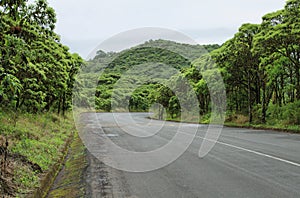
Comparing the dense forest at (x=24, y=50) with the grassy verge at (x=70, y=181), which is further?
the grassy verge at (x=70, y=181)

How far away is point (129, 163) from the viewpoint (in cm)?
944

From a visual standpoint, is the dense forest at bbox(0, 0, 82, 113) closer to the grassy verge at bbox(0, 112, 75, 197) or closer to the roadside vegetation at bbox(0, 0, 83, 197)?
the roadside vegetation at bbox(0, 0, 83, 197)

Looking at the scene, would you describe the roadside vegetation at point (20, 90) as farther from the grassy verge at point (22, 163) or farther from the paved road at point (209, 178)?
the paved road at point (209, 178)

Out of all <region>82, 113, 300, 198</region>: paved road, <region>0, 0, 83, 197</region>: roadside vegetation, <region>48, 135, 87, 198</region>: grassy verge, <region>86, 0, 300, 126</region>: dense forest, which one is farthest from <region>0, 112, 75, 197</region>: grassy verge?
<region>86, 0, 300, 126</region>: dense forest

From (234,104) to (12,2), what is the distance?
3301 centimetres

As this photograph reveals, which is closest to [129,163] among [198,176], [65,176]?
[65,176]

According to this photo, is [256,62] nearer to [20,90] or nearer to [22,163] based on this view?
[22,163]

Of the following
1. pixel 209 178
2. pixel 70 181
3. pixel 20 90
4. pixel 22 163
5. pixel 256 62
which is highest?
pixel 256 62

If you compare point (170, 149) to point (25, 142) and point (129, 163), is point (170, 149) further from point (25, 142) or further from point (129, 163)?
point (25, 142)

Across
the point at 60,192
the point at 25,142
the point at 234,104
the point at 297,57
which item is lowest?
the point at 60,192

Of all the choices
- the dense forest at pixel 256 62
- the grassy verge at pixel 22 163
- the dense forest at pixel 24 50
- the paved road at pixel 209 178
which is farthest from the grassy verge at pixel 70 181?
the dense forest at pixel 256 62

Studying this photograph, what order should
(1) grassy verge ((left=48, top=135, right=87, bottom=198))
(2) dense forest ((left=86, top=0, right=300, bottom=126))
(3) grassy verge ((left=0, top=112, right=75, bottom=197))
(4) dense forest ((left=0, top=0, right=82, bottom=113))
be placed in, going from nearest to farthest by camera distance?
1. (4) dense forest ((left=0, top=0, right=82, bottom=113))
2. (3) grassy verge ((left=0, top=112, right=75, bottom=197))
3. (1) grassy verge ((left=48, top=135, right=87, bottom=198))
4. (2) dense forest ((left=86, top=0, right=300, bottom=126))

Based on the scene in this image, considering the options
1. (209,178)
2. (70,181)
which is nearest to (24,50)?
(70,181)

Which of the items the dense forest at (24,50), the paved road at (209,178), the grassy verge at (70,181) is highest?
the dense forest at (24,50)
